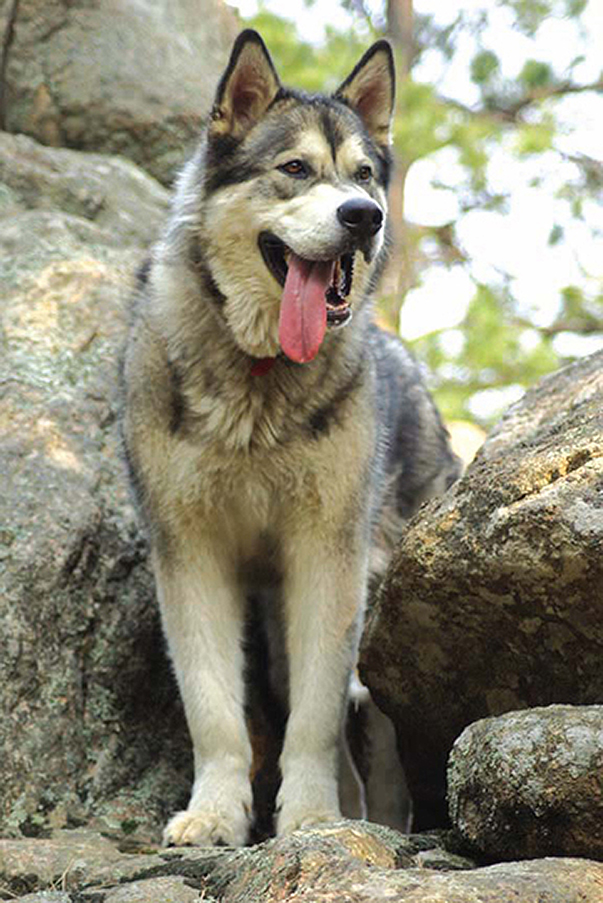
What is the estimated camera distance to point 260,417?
4.21 meters

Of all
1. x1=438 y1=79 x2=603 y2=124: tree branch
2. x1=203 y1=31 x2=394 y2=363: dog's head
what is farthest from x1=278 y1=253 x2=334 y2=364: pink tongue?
x1=438 y1=79 x2=603 y2=124: tree branch

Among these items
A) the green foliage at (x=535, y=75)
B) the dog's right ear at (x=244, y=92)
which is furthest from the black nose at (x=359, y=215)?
the green foliage at (x=535, y=75)

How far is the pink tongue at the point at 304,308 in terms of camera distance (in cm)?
405

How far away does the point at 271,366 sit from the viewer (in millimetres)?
4328

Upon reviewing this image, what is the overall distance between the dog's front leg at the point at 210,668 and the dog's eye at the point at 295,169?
4.64 feet

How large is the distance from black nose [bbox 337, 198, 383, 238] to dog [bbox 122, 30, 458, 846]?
0.8 inches

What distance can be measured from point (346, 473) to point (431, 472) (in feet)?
5.87

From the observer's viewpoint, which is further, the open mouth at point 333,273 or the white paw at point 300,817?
the open mouth at point 333,273

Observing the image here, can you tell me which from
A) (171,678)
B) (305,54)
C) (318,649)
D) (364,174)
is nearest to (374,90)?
(364,174)

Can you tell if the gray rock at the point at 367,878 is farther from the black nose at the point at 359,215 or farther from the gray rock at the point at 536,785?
the black nose at the point at 359,215

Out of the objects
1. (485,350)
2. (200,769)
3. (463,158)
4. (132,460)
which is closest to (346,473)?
(132,460)

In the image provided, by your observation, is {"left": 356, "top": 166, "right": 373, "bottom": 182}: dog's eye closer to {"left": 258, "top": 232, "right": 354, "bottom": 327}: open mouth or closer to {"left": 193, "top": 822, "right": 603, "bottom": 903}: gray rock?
{"left": 258, "top": 232, "right": 354, "bottom": 327}: open mouth

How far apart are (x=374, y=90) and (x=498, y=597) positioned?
237 cm

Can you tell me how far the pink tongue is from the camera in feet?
13.3
